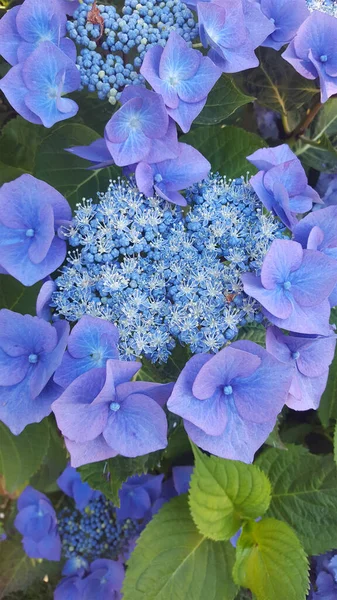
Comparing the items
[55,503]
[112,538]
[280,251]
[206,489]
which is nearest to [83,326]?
[280,251]

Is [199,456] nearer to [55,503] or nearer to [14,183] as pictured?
[14,183]

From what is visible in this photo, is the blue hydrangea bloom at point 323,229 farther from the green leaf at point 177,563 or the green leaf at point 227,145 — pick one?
the green leaf at point 177,563

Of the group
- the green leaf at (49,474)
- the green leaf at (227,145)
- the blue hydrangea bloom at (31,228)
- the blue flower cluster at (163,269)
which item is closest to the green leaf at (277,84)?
the green leaf at (227,145)

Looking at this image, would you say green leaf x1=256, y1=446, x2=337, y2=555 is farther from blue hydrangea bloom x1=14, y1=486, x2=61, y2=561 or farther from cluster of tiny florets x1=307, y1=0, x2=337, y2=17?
cluster of tiny florets x1=307, y1=0, x2=337, y2=17

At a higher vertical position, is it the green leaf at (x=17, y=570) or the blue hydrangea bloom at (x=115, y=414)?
the blue hydrangea bloom at (x=115, y=414)

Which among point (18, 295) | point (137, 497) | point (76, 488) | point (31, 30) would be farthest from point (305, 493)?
point (31, 30)

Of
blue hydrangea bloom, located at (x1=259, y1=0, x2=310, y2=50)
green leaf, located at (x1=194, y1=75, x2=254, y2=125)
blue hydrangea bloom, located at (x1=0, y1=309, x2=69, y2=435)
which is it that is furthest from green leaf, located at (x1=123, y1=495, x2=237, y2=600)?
blue hydrangea bloom, located at (x1=259, y1=0, x2=310, y2=50)
